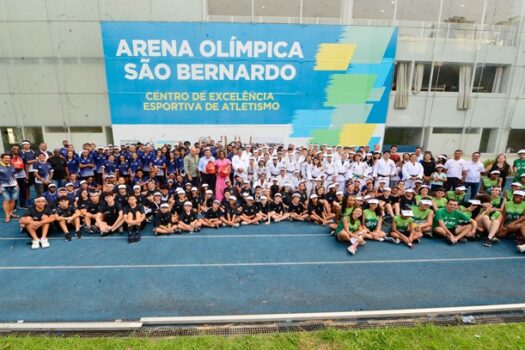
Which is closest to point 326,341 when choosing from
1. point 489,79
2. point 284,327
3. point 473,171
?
point 284,327

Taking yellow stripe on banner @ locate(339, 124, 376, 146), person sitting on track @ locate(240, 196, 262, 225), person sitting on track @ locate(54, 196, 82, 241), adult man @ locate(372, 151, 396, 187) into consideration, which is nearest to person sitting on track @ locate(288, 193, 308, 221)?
person sitting on track @ locate(240, 196, 262, 225)

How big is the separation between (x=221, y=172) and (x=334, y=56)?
8.33 meters

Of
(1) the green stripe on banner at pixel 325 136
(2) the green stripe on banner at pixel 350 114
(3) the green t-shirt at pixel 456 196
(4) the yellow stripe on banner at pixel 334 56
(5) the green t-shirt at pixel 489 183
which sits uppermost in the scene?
(4) the yellow stripe on banner at pixel 334 56

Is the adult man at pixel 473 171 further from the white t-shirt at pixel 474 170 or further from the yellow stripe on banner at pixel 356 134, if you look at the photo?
the yellow stripe on banner at pixel 356 134

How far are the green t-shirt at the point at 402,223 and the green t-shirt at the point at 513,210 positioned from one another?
2585 mm

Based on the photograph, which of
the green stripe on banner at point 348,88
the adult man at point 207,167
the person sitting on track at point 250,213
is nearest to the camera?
the person sitting on track at point 250,213

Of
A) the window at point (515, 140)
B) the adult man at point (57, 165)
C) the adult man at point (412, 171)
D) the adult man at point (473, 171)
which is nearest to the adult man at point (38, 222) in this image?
the adult man at point (57, 165)

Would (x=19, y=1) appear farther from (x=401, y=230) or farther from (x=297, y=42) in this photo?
(x=401, y=230)

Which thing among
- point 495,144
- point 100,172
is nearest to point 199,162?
point 100,172

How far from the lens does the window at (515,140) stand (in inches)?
648

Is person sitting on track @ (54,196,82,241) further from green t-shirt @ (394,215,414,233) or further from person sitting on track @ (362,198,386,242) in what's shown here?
green t-shirt @ (394,215,414,233)

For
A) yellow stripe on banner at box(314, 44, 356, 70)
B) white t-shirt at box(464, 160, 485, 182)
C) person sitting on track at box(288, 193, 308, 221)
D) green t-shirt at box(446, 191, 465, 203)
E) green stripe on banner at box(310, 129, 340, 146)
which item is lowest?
person sitting on track at box(288, 193, 308, 221)

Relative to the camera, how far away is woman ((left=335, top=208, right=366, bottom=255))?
693cm

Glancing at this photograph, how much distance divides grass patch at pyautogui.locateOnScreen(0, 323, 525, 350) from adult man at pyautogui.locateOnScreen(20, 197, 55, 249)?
3.54 meters
